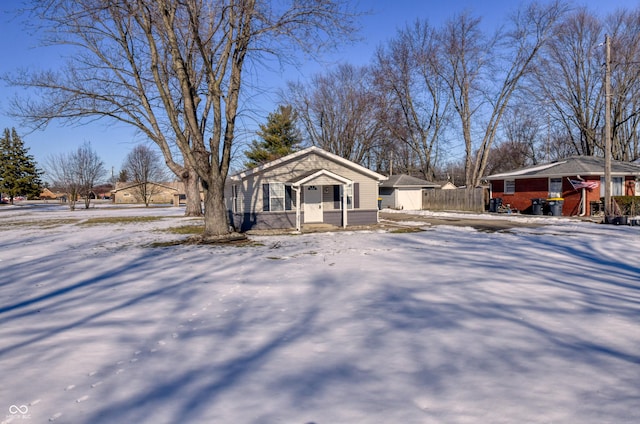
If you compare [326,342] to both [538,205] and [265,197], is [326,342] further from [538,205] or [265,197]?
[538,205]

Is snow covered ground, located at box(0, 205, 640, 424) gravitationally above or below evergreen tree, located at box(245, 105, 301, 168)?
below

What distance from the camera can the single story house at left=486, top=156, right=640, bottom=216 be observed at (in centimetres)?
2348

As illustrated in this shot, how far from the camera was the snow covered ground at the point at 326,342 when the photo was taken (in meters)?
3.18

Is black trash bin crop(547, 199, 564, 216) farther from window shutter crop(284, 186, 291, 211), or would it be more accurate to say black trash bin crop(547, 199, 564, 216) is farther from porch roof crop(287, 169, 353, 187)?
window shutter crop(284, 186, 291, 211)

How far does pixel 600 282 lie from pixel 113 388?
7.68 m

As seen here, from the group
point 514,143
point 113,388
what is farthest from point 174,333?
point 514,143

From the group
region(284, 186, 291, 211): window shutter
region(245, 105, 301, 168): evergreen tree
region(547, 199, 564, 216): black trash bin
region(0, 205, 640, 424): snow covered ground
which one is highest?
region(245, 105, 301, 168): evergreen tree

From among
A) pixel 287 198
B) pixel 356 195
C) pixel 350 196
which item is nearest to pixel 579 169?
pixel 356 195

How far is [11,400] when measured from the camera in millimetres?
3332

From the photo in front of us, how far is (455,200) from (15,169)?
6511 cm

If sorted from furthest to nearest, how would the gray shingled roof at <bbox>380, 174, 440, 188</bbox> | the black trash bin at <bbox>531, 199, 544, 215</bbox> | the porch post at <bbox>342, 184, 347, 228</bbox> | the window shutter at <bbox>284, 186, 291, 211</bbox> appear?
the gray shingled roof at <bbox>380, 174, 440, 188</bbox>
the black trash bin at <bbox>531, 199, 544, 215</bbox>
the porch post at <bbox>342, 184, 347, 228</bbox>
the window shutter at <bbox>284, 186, 291, 211</bbox>

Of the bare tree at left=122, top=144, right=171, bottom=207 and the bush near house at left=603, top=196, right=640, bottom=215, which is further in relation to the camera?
the bare tree at left=122, top=144, right=171, bottom=207

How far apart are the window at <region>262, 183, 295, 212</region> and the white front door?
109 cm

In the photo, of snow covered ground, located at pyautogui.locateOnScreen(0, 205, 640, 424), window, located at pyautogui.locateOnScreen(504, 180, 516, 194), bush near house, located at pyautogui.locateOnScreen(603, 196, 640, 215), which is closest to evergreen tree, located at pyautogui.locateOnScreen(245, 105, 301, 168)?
window, located at pyautogui.locateOnScreen(504, 180, 516, 194)
